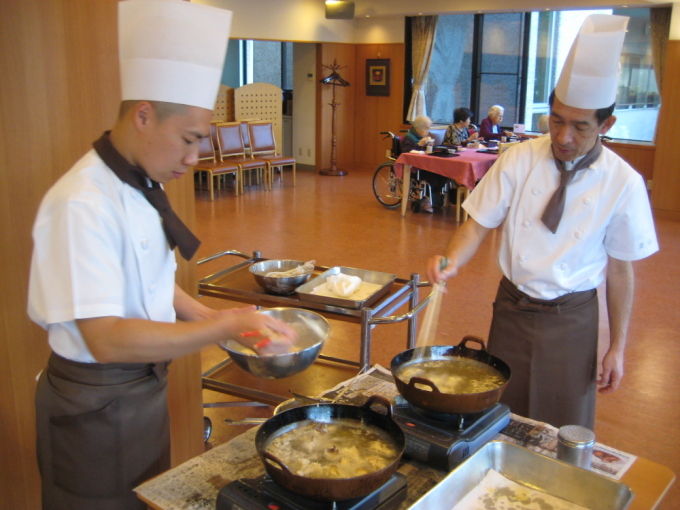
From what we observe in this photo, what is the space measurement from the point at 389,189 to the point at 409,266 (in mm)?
3122

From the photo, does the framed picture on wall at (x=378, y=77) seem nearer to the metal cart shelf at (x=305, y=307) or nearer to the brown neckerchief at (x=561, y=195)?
the metal cart shelf at (x=305, y=307)

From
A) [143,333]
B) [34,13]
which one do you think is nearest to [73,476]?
[143,333]

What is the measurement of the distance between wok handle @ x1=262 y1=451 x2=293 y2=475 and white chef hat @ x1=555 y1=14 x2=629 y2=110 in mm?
1164

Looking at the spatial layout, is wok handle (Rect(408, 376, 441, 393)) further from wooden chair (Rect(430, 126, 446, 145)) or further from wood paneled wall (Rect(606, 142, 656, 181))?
wood paneled wall (Rect(606, 142, 656, 181))

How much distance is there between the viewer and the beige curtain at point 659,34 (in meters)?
8.07

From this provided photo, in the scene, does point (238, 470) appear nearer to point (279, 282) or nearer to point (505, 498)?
point (505, 498)

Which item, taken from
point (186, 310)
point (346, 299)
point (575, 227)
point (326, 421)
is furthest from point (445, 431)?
point (346, 299)

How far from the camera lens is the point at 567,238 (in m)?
1.80

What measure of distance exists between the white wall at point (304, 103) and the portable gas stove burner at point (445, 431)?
31.3 feet

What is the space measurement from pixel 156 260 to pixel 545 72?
359 inches

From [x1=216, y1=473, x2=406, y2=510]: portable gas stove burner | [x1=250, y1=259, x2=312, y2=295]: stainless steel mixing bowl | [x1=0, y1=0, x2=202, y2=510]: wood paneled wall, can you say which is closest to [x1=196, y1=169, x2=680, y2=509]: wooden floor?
[x1=250, y1=259, x2=312, y2=295]: stainless steel mixing bowl

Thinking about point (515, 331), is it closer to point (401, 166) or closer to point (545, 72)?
point (401, 166)

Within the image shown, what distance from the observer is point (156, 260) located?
4.50 ft

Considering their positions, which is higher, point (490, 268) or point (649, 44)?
point (649, 44)
